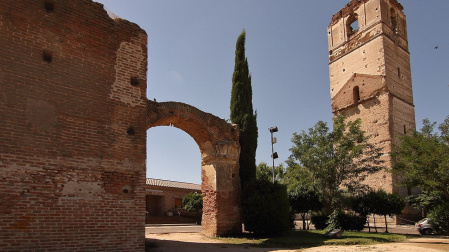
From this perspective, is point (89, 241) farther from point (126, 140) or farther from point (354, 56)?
point (354, 56)

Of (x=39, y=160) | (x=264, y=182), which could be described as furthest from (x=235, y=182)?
(x=39, y=160)

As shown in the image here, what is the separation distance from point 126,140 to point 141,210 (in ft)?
5.65

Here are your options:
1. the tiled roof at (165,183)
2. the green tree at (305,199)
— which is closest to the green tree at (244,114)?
the green tree at (305,199)

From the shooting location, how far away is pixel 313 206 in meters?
17.5

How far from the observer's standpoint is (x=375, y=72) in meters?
26.5

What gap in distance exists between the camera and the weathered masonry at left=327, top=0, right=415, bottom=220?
82.7 ft

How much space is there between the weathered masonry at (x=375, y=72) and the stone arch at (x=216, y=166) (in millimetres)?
14380

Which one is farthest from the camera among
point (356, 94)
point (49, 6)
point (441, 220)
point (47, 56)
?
point (356, 94)

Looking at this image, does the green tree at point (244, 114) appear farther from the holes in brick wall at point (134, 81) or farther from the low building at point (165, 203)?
the low building at point (165, 203)

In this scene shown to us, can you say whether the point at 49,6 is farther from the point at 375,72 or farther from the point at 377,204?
the point at 375,72

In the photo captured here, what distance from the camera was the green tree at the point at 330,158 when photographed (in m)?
16.8

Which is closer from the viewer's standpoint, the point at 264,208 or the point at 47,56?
the point at 47,56

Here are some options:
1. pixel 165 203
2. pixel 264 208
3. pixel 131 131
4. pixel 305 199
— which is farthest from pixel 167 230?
pixel 165 203

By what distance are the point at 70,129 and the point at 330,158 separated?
12818 millimetres
